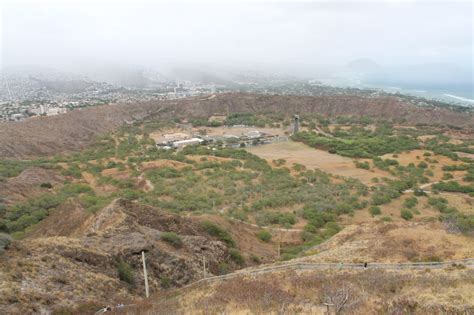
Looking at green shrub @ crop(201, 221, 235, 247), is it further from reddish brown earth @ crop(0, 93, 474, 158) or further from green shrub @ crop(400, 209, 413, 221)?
reddish brown earth @ crop(0, 93, 474, 158)

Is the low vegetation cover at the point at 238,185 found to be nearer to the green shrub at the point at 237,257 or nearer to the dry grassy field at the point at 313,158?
the green shrub at the point at 237,257

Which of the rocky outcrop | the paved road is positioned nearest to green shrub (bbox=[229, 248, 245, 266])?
the rocky outcrop

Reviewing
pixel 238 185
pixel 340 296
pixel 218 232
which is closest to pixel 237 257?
pixel 218 232

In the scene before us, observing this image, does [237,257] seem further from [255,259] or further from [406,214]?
[406,214]

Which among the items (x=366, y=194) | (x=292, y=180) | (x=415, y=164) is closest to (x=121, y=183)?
(x=292, y=180)

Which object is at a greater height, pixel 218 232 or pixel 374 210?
pixel 218 232

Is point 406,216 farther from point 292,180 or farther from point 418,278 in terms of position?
point 418,278
